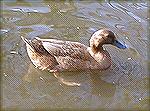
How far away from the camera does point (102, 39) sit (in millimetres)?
5992

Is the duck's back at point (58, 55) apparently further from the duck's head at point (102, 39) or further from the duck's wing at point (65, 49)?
the duck's head at point (102, 39)

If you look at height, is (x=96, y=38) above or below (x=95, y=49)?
above

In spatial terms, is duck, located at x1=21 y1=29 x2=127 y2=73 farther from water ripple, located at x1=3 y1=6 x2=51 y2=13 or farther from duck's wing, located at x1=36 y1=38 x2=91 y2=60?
water ripple, located at x1=3 y1=6 x2=51 y2=13

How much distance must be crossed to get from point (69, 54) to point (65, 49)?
95 mm

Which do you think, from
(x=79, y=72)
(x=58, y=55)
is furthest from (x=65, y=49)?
(x=79, y=72)

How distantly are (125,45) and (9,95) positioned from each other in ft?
6.50

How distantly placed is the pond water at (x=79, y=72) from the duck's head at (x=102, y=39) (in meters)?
0.37

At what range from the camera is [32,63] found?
20.4 ft

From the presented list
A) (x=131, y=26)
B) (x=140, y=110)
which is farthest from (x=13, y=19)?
(x=140, y=110)

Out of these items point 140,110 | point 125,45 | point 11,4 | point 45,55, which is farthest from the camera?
point 11,4

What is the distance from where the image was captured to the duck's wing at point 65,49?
5.91m

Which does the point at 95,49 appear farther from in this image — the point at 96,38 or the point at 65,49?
the point at 65,49

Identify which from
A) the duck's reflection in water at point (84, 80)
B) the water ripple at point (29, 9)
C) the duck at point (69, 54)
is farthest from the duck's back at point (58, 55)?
the water ripple at point (29, 9)

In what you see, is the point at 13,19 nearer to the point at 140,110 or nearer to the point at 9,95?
the point at 9,95
